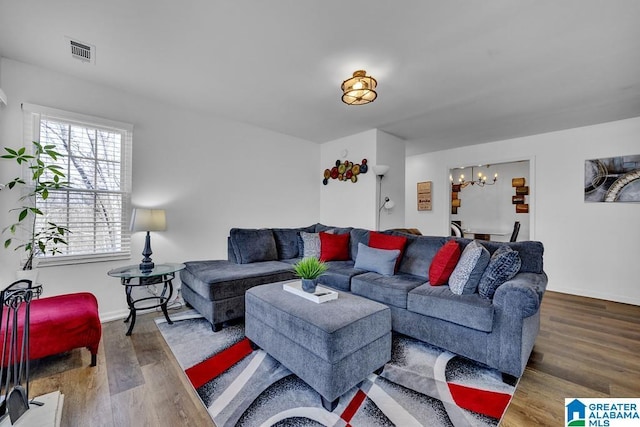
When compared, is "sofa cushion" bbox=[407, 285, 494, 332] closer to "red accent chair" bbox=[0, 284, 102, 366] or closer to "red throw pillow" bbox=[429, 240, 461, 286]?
"red throw pillow" bbox=[429, 240, 461, 286]

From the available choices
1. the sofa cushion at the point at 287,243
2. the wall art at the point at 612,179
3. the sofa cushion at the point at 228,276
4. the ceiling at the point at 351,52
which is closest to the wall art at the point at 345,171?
the ceiling at the point at 351,52

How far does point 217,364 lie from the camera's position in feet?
6.95

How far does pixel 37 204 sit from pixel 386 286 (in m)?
3.42

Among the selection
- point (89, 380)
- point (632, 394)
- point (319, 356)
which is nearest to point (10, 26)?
point (89, 380)

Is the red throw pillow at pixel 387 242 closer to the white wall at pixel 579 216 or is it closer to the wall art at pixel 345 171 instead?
the wall art at pixel 345 171

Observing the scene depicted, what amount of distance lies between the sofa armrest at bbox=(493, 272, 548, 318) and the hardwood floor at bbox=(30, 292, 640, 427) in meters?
0.51

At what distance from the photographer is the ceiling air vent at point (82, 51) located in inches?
89.4

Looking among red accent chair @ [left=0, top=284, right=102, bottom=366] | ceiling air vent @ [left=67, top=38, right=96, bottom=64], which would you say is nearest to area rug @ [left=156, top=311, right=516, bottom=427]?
red accent chair @ [left=0, top=284, right=102, bottom=366]

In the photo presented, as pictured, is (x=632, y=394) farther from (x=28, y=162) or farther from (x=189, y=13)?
(x=28, y=162)

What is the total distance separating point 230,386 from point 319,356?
26.9 inches

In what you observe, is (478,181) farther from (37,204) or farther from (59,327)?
(37,204)

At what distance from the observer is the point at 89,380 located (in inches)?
75.5

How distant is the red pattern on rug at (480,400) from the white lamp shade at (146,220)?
119 inches

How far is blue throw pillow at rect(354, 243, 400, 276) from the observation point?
9.91 feet
